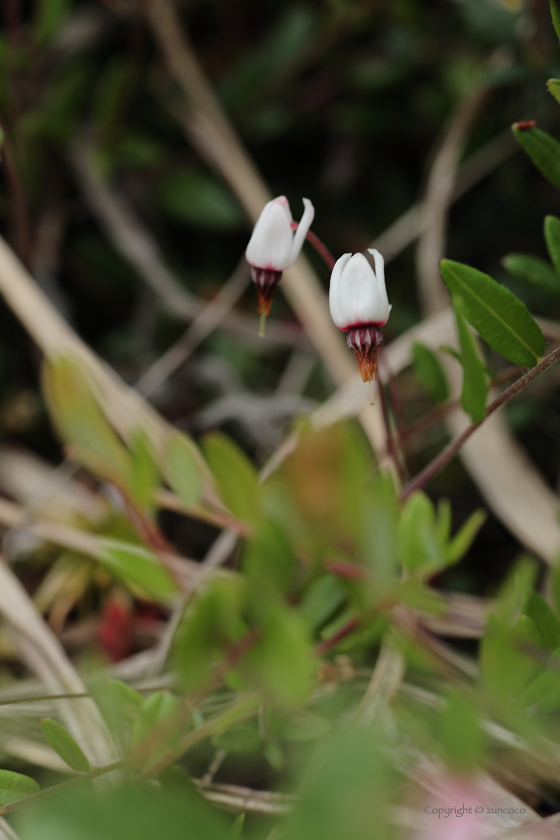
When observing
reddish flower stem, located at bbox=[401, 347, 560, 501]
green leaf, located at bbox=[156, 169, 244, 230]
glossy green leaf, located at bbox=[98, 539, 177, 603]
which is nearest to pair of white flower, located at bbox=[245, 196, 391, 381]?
reddish flower stem, located at bbox=[401, 347, 560, 501]

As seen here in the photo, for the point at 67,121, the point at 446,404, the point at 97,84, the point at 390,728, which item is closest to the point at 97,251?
the point at 67,121

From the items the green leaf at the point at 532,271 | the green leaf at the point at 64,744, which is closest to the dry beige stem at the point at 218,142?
the green leaf at the point at 532,271

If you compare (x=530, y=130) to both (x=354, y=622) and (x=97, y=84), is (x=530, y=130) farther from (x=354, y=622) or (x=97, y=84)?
(x=97, y=84)

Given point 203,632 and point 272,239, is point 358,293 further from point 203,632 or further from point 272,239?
point 203,632

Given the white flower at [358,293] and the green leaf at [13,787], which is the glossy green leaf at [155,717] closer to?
the green leaf at [13,787]

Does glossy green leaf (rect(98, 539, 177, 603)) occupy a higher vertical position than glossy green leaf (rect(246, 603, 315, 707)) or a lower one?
higher

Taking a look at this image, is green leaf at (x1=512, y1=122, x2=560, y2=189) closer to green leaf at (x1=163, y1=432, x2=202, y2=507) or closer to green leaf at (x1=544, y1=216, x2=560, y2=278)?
green leaf at (x1=544, y1=216, x2=560, y2=278)
